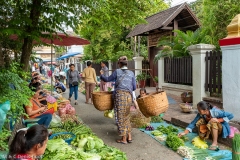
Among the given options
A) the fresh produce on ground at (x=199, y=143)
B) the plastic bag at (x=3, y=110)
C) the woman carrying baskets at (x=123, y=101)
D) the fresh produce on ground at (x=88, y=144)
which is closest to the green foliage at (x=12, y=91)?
the plastic bag at (x=3, y=110)

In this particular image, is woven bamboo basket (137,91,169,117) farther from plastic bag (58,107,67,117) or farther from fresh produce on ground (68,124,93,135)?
plastic bag (58,107,67,117)

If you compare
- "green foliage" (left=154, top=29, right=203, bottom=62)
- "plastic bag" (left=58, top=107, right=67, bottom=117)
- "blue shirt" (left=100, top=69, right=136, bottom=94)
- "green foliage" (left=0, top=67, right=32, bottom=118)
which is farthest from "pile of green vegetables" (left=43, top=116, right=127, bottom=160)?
"green foliage" (left=154, top=29, right=203, bottom=62)

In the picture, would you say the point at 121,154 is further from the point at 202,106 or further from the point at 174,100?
the point at 174,100

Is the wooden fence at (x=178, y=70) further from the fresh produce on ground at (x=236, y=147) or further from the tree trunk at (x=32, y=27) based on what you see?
the tree trunk at (x=32, y=27)

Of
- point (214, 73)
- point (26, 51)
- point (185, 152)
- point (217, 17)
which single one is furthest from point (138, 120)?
point (217, 17)

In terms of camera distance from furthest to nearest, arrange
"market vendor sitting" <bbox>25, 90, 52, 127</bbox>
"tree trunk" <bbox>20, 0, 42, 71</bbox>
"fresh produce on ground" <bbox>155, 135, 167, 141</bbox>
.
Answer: "fresh produce on ground" <bbox>155, 135, 167, 141</bbox>
"market vendor sitting" <bbox>25, 90, 52, 127</bbox>
"tree trunk" <bbox>20, 0, 42, 71</bbox>

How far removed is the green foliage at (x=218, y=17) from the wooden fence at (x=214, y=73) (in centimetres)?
145

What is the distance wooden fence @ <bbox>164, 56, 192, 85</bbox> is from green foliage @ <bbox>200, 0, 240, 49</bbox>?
1.19 meters

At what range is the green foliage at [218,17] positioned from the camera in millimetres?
8125

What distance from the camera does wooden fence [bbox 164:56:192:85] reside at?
9.45 m

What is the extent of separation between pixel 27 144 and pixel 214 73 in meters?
6.20

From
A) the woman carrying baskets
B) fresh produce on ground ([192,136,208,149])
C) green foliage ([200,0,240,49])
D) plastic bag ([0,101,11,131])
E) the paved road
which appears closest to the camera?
plastic bag ([0,101,11,131])

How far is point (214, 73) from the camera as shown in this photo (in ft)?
23.8

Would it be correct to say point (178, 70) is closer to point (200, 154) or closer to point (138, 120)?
point (138, 120)
